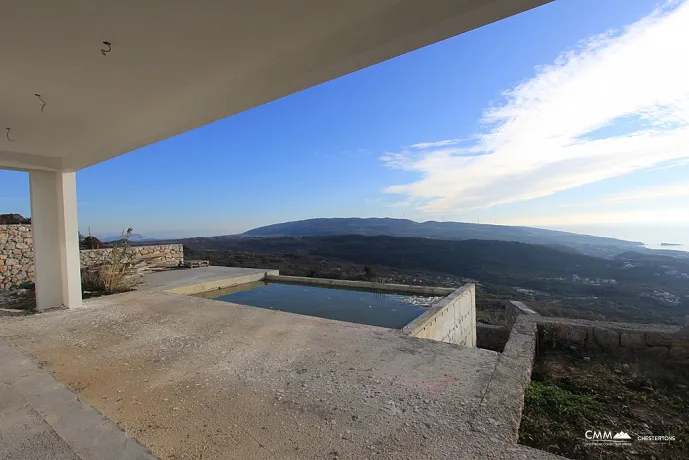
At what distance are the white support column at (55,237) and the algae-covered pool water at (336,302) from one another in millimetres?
2292

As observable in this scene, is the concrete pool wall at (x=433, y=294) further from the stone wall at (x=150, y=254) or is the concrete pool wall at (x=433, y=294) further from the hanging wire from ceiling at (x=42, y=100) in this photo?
the hanging wire from ceiling at (x=42, y=100)

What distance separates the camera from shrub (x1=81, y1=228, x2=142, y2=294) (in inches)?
242

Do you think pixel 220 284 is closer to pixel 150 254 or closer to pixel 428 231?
pixel 150 254

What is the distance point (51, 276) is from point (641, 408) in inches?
291

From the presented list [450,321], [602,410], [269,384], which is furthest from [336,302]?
[602,410]

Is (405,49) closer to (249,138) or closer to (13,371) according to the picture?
(13,371)

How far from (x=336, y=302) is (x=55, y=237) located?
15.4 ft

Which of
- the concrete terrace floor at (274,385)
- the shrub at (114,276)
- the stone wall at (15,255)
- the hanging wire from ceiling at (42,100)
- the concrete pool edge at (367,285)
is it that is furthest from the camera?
the stone wall at (15,255)

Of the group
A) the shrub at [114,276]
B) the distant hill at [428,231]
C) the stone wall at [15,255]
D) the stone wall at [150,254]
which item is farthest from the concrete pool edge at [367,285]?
the distant hill at [428,231]

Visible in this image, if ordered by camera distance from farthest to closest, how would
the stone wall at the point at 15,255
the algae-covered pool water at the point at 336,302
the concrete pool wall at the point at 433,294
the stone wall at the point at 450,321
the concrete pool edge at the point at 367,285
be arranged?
the stone wall at the point at 15,255 → the concrete pool edge at the point at 367,285 → the algae-covered pool water at the point at 336,302 → the concrete pool wall at the point at 433,294 → the stone wall at the point at 450,321

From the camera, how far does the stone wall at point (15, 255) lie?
7.20m

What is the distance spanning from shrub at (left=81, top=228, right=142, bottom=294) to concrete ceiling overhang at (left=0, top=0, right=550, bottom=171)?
4038 mm

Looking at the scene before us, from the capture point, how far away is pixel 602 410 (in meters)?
2.18

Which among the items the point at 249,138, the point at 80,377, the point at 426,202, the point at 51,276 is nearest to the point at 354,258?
the point at 426,202
